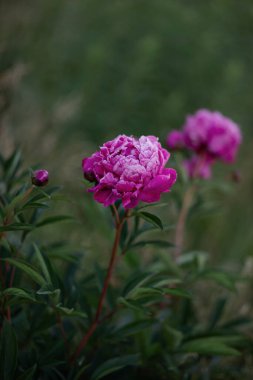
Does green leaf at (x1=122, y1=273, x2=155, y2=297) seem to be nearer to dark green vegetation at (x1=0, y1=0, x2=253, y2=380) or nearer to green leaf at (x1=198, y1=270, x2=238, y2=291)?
green leaf at (x1=198, y1=270, x2=238, y2=291)

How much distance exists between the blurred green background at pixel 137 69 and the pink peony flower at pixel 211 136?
119cm

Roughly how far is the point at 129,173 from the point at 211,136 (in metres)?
0.77

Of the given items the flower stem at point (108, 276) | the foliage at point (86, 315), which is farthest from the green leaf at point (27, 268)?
the flower stem at point (108, 276)

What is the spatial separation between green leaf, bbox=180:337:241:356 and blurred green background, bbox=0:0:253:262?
1.56m

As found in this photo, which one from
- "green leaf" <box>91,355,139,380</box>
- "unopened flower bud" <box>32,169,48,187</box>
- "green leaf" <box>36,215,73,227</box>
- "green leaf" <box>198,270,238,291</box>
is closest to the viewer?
"unopened flower bud" <box>32,169,48,187</box>

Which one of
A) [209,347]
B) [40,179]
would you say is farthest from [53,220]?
[209,347]

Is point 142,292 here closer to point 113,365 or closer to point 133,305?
point 133,305

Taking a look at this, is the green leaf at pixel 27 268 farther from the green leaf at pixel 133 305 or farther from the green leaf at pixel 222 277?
the green leaf at pixel 222 277

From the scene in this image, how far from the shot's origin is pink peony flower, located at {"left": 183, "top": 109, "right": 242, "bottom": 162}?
1.75m

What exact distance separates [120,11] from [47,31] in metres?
0.63

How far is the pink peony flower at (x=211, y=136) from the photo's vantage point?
1749mm

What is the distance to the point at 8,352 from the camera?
3.57 feet

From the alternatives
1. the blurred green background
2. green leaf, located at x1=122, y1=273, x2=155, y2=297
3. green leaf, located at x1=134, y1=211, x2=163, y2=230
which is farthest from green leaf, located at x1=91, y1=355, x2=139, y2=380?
the blurred green background

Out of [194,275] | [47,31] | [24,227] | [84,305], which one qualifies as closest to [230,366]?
[194,275]
